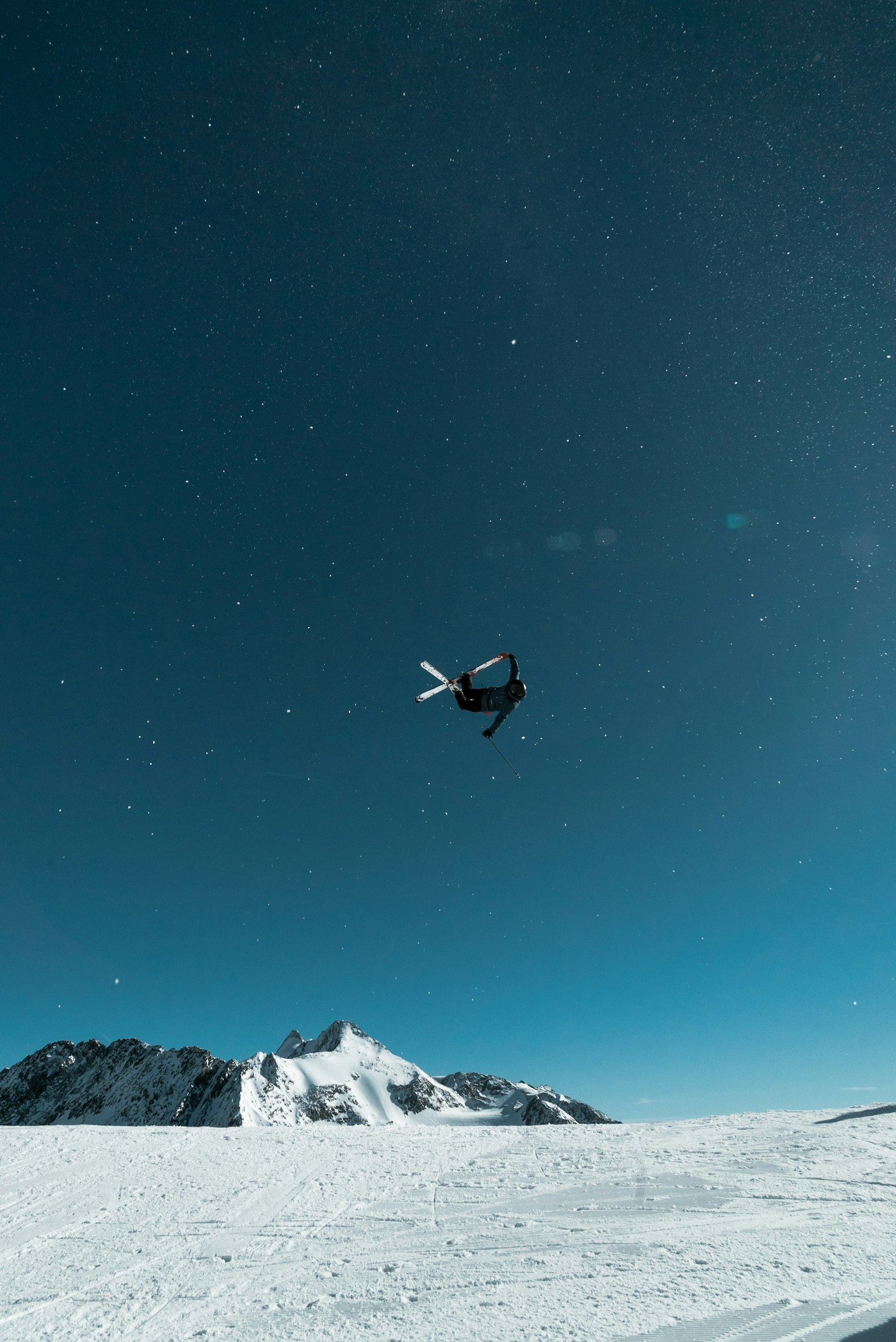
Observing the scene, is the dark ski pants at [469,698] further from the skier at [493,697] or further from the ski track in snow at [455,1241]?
the ski track in snow at [455,1241]

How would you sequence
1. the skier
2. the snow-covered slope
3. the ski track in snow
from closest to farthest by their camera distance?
1. the ski track in snow
2. the skier
3. the snow-covered slope

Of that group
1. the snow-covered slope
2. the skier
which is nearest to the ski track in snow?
the skier

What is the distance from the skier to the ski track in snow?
28.6ft

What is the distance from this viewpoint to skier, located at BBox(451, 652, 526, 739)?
14156 millimetres

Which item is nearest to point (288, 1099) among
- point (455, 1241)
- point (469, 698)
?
point (469, 698)

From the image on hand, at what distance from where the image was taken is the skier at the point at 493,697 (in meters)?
14.2

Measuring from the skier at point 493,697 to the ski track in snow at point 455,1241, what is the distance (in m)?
8.70

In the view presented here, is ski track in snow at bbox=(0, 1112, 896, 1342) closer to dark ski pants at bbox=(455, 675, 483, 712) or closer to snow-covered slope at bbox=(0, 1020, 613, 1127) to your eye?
dark ski pants at bbox=(455, 675, 483, 712)

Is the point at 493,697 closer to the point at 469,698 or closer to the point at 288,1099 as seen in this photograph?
the point at 469,698

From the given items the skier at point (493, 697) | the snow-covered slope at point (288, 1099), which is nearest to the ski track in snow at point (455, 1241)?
the skier at point (493, 697)

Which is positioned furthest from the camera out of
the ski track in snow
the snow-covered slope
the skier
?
the snow-covered slope

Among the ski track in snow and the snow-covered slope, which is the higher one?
the snow-covered slope

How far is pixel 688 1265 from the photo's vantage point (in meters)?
7.02

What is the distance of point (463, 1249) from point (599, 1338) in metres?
2.77
